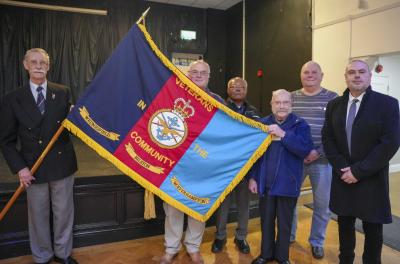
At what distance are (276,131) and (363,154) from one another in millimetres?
500

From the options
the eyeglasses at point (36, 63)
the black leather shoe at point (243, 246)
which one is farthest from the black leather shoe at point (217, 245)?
the eyeglasses at point (36, 63)

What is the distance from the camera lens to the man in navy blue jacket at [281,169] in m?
1.92

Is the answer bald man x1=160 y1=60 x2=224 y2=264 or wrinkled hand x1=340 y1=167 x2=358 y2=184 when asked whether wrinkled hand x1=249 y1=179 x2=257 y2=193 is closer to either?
bald man x1=160 y1=60 x2=224 y2=264

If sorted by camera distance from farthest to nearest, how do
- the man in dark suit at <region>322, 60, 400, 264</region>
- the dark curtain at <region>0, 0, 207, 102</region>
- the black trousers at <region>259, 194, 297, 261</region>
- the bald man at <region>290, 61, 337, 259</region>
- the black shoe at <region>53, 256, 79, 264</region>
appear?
the dark curtain at <region>0, 0, 207, 102</region> < the bald man at <region>290, 61, 337, 259</region> < the black shoe at <region>53, 256, 79, 264</region> < the black trousers at <region>259, 194, 297, 261</region> < the man in dark suit at <region>322, 60, 400, 264</region>

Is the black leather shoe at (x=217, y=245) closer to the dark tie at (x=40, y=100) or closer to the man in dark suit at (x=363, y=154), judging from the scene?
the man in dark suit at (x=363, y=154)

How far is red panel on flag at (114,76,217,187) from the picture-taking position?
6.12 ft

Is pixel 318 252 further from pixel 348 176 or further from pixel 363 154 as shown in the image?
pixel 363 154

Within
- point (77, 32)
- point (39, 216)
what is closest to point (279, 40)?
point (77, 32)

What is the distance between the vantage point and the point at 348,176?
1729mm

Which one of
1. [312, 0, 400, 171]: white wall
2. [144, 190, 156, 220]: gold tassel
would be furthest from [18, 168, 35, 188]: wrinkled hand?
[312, 0, 400, 171]: white wall

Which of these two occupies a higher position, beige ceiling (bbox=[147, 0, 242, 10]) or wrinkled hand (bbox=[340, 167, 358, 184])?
beige ceiling (bbox=[147, 0, 242, 10])

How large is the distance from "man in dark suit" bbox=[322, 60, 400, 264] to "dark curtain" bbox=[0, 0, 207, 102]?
553 cm

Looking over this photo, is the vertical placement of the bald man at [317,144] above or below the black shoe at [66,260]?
above

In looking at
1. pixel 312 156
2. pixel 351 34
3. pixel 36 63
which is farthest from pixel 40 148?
pixel 351 34
